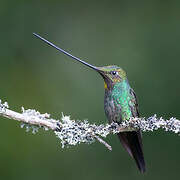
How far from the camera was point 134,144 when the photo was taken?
10.8ft

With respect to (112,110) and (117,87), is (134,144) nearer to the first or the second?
(112,110)

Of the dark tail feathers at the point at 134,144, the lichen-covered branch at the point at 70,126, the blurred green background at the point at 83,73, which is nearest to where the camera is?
the lichen-covered branch at the point at 70,126

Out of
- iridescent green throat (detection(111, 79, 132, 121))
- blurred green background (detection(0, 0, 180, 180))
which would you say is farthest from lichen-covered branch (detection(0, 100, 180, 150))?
blurred green background (detection(0, 0, 180, 180))

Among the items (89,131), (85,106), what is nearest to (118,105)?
(89,131)

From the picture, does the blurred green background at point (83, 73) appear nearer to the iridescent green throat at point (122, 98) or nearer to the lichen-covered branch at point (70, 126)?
the iridescent green throat at point (122, 98)

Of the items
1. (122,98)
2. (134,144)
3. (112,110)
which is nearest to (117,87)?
(122,98)

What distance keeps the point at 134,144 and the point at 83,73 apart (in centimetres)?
185

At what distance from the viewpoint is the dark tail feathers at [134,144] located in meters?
3.22

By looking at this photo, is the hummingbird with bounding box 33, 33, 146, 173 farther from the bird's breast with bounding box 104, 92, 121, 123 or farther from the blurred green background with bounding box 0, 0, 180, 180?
the blurred green background with bounding box 0, 0, 180, 180

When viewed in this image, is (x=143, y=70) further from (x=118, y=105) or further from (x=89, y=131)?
(x=89, y=131)

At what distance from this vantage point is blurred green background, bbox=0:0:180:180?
450 centimetres


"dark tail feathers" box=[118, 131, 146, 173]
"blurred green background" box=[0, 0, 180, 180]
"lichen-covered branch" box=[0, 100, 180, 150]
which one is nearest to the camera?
"lichen-covered branch" box=[0, 100, 180, 150]

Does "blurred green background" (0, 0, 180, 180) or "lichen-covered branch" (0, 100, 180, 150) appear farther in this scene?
"blurred green background" (0, 0, 180, 180)

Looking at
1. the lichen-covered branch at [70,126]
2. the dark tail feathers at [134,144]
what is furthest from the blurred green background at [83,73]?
the lichen-covered branch at [70,126]
